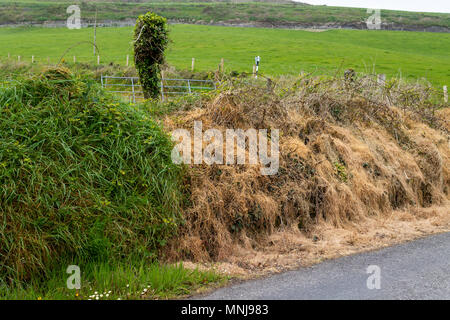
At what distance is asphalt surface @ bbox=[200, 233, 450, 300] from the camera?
499 centimetres

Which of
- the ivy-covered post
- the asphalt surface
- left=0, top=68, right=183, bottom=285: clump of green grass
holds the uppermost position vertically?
the ivy-covered post

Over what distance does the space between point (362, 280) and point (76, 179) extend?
367cm

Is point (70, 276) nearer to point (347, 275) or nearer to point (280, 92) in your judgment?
point (347, 275)

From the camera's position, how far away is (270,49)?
156 ft

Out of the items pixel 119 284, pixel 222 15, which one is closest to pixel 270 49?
pixel 222 15

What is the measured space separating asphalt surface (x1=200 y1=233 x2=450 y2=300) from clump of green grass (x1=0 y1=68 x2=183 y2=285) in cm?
146

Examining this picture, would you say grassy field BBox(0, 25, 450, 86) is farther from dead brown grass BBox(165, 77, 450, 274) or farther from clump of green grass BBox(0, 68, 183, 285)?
clump of green grass BBox(0, 68, 183, 285)

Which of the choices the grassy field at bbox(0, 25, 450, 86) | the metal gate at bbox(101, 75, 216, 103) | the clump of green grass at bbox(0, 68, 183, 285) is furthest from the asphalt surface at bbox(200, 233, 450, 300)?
the grassy field at bbox(0, 25, 450, 86)

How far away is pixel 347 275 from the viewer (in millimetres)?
5574

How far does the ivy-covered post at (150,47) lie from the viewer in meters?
13.5

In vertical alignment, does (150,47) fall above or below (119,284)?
above

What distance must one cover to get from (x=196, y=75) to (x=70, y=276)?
1015 inches

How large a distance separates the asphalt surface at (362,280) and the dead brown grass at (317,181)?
38cm

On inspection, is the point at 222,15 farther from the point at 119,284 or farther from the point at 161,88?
the point at 119,284
